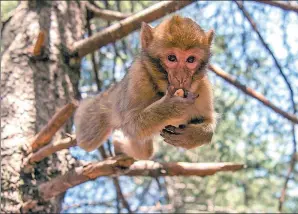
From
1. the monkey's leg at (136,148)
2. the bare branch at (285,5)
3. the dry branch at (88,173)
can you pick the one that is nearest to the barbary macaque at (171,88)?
the dry branch at (88,173)

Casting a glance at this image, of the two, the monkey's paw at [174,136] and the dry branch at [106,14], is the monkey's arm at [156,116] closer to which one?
the monkey's paw at [174,136]

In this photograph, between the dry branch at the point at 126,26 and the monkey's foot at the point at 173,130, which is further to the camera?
the dry branch at the point at 126,26

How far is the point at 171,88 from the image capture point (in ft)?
9.56

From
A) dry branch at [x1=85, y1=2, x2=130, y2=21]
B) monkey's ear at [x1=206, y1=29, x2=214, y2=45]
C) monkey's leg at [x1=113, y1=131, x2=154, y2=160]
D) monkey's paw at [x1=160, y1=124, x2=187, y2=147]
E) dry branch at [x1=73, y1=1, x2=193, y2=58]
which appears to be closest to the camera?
monkey's paw at [x1=160, y1=124, x2=187, y2=147]

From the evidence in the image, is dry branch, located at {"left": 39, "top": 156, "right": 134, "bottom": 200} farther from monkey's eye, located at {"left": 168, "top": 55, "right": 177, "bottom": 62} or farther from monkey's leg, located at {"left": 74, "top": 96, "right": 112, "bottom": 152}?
monkey's eye, located at {"left": 168, "top": 55, "right": 177, "bottom": 62}

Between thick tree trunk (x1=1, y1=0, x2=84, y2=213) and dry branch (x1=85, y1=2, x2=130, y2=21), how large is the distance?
17cm

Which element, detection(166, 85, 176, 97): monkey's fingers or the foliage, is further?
the foliage

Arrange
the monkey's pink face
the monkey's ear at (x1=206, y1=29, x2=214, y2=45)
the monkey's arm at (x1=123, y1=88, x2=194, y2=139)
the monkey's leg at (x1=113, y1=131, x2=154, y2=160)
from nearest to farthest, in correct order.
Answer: the monkey's pink face → the monkey's arm at (x1=123, y1=88, x2=194, y2=139) → the monkey's ear at (x1=206, y1=29, x2=214, y2=45) → the monkey's leg at (x1=113, y1=131, x2=154, y2=160)

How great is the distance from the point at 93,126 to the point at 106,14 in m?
1.48

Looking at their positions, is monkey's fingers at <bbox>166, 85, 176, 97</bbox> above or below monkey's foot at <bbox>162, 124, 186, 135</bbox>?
above

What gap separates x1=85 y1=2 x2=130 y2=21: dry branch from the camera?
5246mm

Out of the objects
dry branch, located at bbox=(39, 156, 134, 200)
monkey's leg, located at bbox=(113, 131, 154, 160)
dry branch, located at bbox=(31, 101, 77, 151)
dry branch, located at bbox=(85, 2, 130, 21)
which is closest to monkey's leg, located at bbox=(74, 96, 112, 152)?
monkey's leg, located at bbox=(113, 131, 154, 160)

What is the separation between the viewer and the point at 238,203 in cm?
690

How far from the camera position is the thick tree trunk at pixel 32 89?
413 cm
